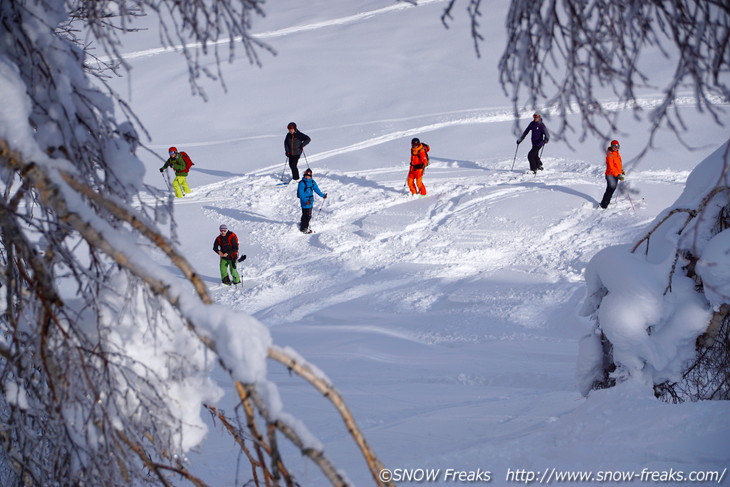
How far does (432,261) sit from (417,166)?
269cm

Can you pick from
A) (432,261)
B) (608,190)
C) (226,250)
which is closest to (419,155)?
(432,261)

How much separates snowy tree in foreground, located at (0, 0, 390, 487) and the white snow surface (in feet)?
0.29

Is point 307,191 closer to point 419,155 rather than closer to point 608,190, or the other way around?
point 419,155

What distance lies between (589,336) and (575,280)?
526 cm

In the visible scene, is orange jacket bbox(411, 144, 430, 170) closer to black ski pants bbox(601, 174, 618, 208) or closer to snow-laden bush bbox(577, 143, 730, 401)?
black ski pants bbox(601, 174, 618, 208)

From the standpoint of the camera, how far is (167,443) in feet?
7.20

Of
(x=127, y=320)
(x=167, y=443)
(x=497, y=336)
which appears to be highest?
(x=127, y=320)

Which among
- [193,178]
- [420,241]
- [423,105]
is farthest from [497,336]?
[423,105]

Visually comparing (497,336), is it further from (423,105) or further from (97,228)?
(423,105)

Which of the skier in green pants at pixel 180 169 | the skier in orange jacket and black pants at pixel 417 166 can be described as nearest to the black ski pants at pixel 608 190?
the skier in orange jacket and black pants at pixel 417 166

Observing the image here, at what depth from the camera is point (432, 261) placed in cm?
1177

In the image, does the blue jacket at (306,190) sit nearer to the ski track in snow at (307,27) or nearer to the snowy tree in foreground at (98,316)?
the snowy tree in foreground at (98,316)

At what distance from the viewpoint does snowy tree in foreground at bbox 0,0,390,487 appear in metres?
1.70

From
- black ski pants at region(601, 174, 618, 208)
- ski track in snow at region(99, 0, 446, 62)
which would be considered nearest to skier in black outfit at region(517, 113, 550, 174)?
black ski pants at region(601, 174, 618, 208)
